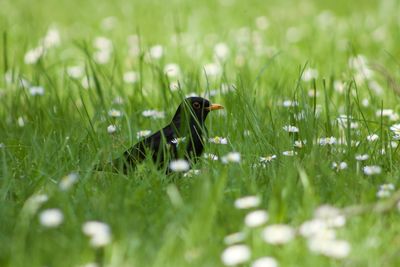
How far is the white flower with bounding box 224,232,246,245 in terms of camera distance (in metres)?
2.59

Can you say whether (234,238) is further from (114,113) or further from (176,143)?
(114,113)

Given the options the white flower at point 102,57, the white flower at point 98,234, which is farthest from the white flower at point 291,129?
the white flower at point 102,57

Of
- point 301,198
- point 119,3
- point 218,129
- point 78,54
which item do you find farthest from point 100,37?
point 301,198

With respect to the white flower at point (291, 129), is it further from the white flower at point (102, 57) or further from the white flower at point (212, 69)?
the white flower at point (102, 57)

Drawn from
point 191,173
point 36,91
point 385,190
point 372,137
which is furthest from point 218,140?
point 36,91

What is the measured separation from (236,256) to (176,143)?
1701 millimetres

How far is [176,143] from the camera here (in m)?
4.04

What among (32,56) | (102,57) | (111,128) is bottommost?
(111,128)

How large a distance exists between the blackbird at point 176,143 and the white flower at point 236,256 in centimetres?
110

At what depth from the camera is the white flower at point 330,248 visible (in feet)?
7.73

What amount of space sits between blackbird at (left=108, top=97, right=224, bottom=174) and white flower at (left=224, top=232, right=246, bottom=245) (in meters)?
0.92

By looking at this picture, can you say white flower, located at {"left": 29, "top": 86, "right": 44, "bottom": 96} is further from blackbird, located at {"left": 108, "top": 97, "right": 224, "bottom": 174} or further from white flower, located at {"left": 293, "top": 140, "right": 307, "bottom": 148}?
white flower, located at {"left": 293, "top": 140, "right": 307, "bottom": 148}

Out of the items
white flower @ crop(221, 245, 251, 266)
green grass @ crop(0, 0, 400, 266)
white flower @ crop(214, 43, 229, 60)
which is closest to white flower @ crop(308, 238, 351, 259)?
green grass @ crop(0, 0, 400, 266)

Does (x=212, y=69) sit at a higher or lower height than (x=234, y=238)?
higher
